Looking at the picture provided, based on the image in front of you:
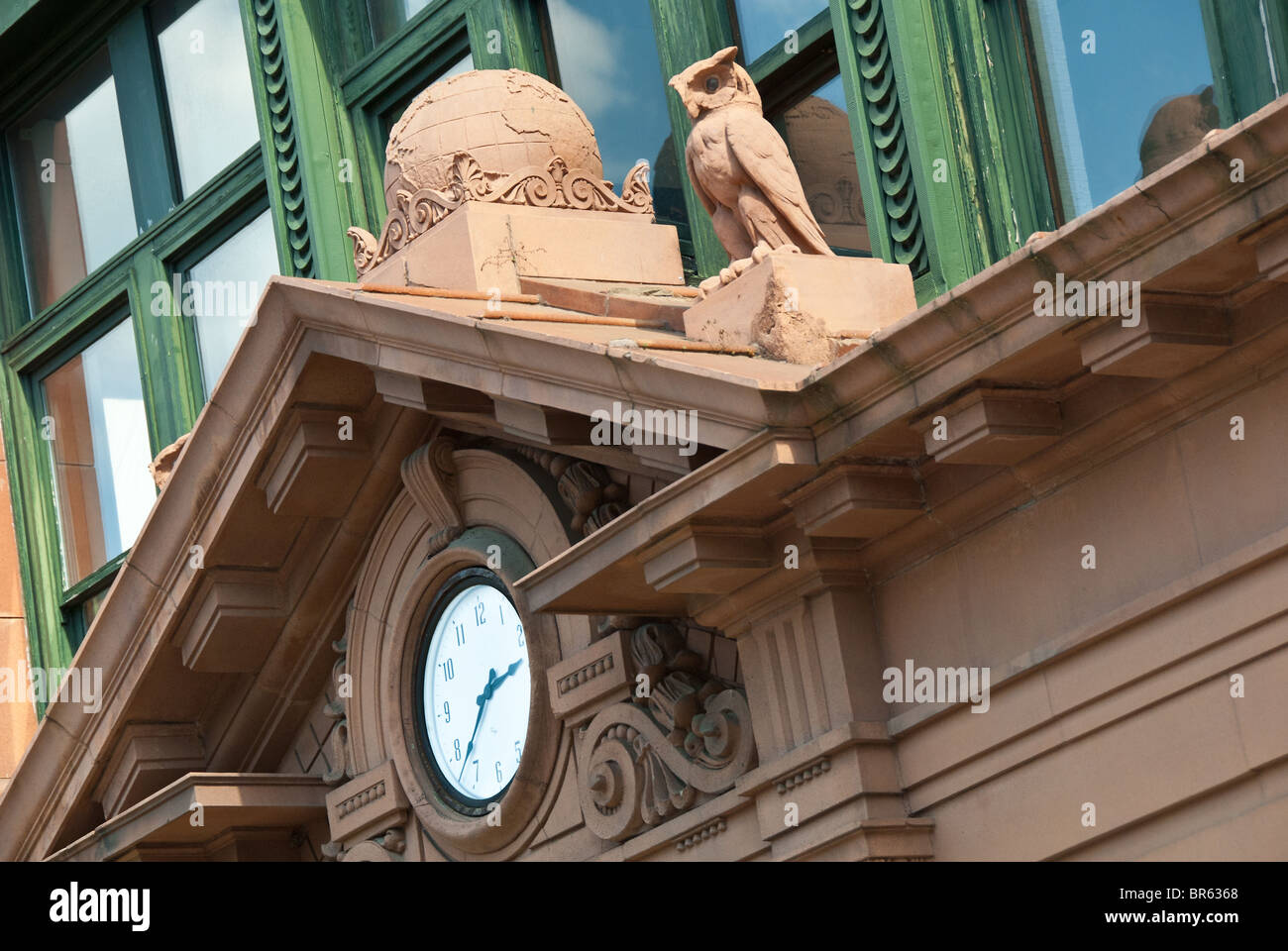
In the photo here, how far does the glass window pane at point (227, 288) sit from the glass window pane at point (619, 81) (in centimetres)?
429

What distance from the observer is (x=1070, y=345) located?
9328 mm

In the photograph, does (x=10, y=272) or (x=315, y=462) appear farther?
(x=10, y=272)

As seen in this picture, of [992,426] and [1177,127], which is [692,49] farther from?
[992,426]

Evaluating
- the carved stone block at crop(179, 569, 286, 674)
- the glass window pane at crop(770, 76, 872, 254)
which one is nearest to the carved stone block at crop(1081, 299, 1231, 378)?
the glass window pane at crop(770, 76, 872, 254)

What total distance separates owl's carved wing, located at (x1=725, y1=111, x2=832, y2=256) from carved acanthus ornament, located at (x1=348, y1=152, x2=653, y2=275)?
243 centimetres

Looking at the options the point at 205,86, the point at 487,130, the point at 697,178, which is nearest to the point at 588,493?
the point at 697,178

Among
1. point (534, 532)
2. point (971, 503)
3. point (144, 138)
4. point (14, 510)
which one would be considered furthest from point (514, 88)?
point (14, 510)

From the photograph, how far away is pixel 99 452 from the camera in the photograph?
2227cm

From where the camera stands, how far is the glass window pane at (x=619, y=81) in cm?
1639

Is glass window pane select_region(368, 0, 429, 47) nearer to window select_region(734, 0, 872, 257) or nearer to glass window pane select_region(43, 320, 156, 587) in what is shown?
glass window pane select_region(43, 320, 156, 587)

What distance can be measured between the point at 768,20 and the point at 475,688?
5.13 m

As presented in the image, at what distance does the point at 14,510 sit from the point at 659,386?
45.2ft
